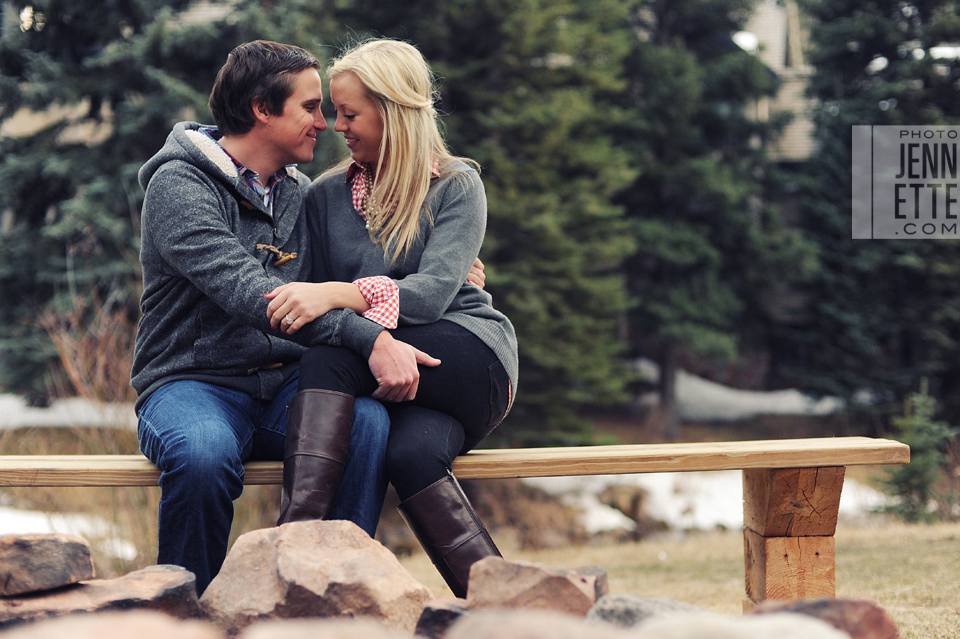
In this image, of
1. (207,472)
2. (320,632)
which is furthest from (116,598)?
(320,632)

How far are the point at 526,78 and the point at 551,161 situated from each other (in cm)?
114

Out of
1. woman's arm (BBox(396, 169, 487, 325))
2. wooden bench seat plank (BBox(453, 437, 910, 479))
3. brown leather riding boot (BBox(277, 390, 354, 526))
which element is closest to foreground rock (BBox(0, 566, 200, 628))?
brown leather riding boot (BBox(277, 390, 354, 526))

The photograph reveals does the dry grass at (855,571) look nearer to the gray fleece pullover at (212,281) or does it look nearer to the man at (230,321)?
the man at (230,321)

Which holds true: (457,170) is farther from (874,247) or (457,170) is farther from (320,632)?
(874,247)

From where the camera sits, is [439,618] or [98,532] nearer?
[439,618]

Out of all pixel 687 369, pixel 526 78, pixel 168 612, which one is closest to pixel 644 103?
pixel 526 78

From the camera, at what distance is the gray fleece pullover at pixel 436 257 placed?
223 centimetres

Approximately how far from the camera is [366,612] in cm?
147

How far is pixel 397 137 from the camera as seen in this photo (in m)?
2.34

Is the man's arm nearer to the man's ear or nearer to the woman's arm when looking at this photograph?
the woman's arm

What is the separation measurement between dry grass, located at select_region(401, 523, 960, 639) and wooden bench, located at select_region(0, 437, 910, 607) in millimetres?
174

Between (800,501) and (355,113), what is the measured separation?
1607 mm

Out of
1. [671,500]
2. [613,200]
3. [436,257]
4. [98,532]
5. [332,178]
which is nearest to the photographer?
[436,257]

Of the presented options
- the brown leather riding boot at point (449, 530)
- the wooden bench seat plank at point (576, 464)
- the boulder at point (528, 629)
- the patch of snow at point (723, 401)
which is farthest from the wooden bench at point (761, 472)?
the patch of snow at point (723, 401)
